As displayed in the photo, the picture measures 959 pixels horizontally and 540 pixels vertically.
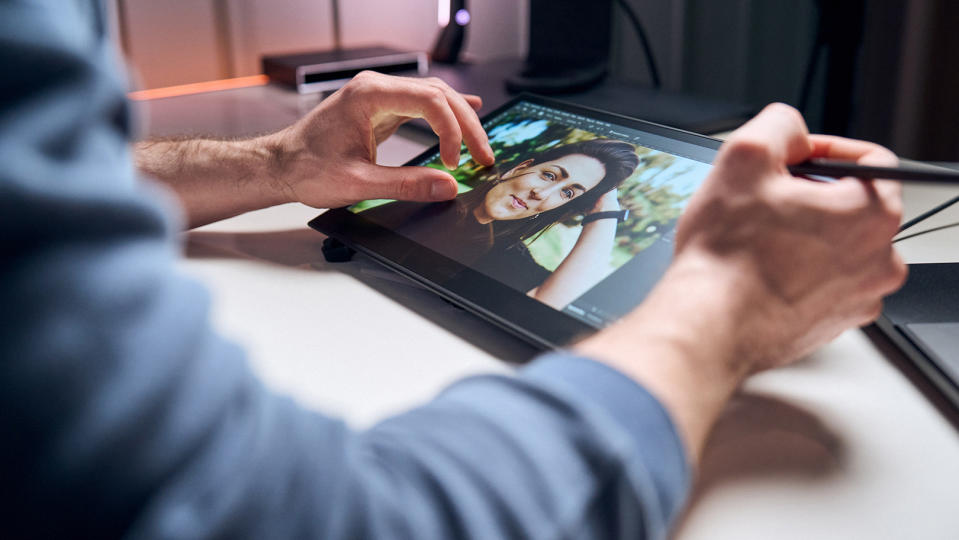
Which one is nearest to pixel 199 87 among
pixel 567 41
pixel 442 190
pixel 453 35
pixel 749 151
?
pixel 453 35

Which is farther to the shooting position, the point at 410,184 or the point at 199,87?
the point at 199,87

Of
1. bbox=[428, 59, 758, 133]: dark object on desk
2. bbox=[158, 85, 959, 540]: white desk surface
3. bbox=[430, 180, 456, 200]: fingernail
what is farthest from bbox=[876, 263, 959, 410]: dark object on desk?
bbox=[428, 59, 758, 133]: dark object on desk

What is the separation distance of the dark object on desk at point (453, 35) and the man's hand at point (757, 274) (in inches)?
44.9

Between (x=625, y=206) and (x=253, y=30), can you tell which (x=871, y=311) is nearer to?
(x=625, y=206)

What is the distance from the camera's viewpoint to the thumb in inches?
29.4

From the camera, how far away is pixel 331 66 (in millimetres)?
1442

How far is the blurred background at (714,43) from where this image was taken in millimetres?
1438

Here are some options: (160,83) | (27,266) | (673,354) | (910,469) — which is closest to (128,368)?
(27,266)

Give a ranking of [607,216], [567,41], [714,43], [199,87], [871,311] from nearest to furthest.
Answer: [871,311] < [607,216] < [567,41] < [199,87] < [714,43]

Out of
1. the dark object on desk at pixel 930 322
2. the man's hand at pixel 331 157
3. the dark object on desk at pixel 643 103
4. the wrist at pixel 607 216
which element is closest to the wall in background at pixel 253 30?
the dark object on desk at pixel 643 103

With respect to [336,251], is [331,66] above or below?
above

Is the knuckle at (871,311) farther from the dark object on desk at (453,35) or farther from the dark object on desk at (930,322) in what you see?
the dark object on desk at (453,35)

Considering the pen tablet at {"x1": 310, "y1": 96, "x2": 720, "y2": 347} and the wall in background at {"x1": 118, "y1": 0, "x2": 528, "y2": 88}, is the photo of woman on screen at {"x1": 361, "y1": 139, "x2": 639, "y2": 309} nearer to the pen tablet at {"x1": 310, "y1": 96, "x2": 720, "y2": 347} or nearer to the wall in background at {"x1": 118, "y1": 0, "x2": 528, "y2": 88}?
the pen tablet at {"x1": 310, "y1": 96, "x2": 720, "y2": 347}

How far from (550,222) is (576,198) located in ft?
0.12
